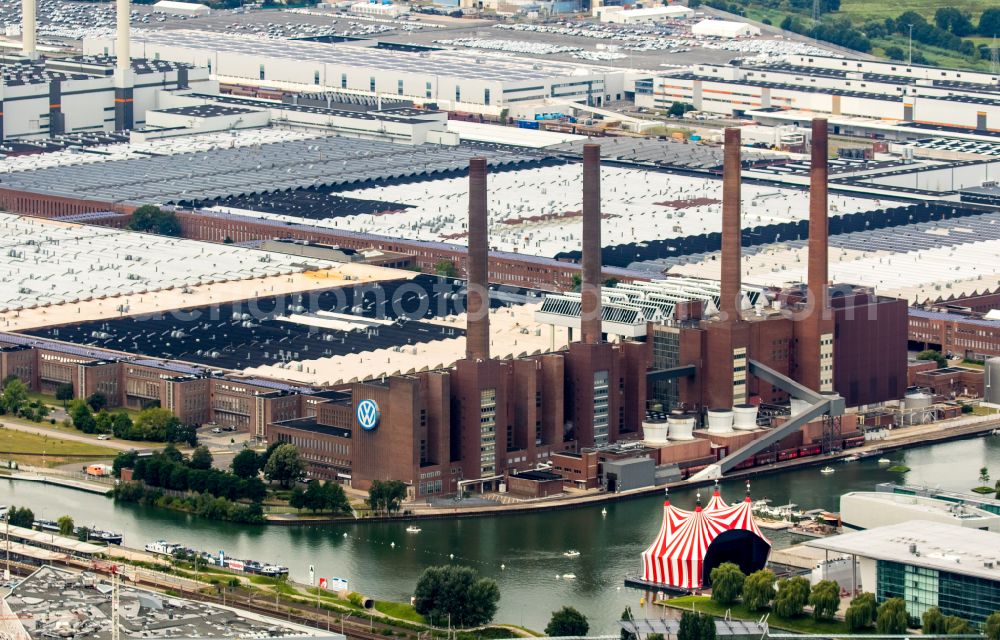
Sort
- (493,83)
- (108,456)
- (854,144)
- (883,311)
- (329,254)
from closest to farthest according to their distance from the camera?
(108,456) < (883,311) < (329,254) < (854,144) < (493,83)

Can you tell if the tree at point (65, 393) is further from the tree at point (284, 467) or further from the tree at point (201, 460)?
the tree at point (284, 467)

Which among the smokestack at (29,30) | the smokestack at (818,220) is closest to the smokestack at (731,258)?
the smokestack at (818,220)

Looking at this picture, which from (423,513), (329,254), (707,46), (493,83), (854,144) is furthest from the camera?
(707,46)

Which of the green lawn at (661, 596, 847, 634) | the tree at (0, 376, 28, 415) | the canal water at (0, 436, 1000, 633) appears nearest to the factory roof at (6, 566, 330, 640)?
the canal water at (0, 436, 1000, 633)

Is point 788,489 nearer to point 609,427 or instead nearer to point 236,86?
point 609,427

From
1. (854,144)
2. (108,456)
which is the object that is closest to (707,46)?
(854,144)

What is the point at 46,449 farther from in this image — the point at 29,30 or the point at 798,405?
the point at 29,30
